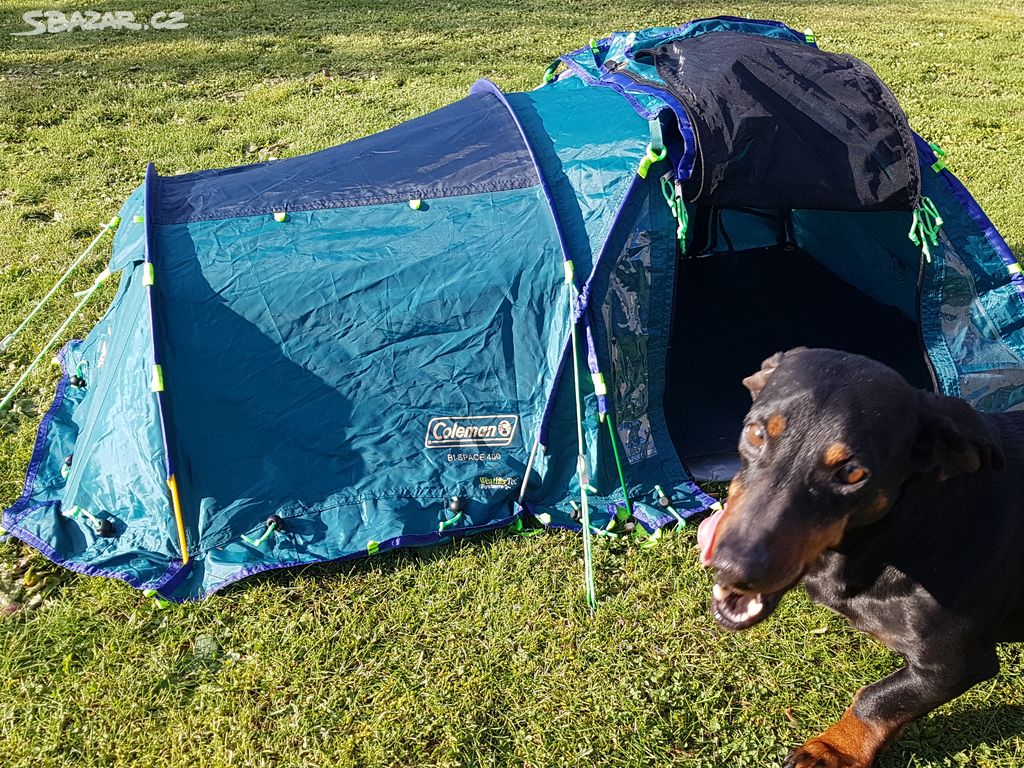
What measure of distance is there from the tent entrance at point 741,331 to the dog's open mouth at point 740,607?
2.00 m

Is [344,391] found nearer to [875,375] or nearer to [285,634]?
[285,634]

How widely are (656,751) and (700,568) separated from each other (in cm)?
104

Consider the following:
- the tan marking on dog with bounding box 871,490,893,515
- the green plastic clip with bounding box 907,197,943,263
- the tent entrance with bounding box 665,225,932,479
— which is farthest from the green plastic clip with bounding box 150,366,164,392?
the green plastic clip with bounding box 907,197,943,263

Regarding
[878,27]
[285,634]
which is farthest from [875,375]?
[878,27]

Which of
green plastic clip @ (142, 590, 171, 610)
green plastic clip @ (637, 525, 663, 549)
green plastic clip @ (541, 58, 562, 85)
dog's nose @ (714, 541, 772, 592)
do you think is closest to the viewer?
dog's nose @ (714, 541, 772, 592)

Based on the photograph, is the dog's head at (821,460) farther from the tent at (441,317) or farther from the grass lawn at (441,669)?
the tent at (441,317)

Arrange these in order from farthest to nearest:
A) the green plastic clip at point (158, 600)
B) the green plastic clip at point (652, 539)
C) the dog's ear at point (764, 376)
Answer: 1. the green plastic clip at point (652, 539)
2. the green plastic clip at point (158, 600)
3. the dog's ear at point (764, 376)

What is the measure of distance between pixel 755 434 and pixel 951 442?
0.62 metres

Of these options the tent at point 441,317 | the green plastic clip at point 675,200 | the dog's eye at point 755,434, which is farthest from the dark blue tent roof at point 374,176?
the dog's eye at point 755,434

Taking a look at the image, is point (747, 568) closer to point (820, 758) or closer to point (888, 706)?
point (888, 706)

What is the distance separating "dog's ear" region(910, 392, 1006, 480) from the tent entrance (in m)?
2.07

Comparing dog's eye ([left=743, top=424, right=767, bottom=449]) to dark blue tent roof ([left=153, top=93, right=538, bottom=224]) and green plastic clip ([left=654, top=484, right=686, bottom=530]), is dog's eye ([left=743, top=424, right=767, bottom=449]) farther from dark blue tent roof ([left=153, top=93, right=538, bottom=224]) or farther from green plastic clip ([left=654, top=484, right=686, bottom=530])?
dark blue tent roof ([left=153, top=93, right=538, bottom=224])

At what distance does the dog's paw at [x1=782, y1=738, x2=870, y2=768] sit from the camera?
3.32m

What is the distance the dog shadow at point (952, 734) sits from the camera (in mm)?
3506
